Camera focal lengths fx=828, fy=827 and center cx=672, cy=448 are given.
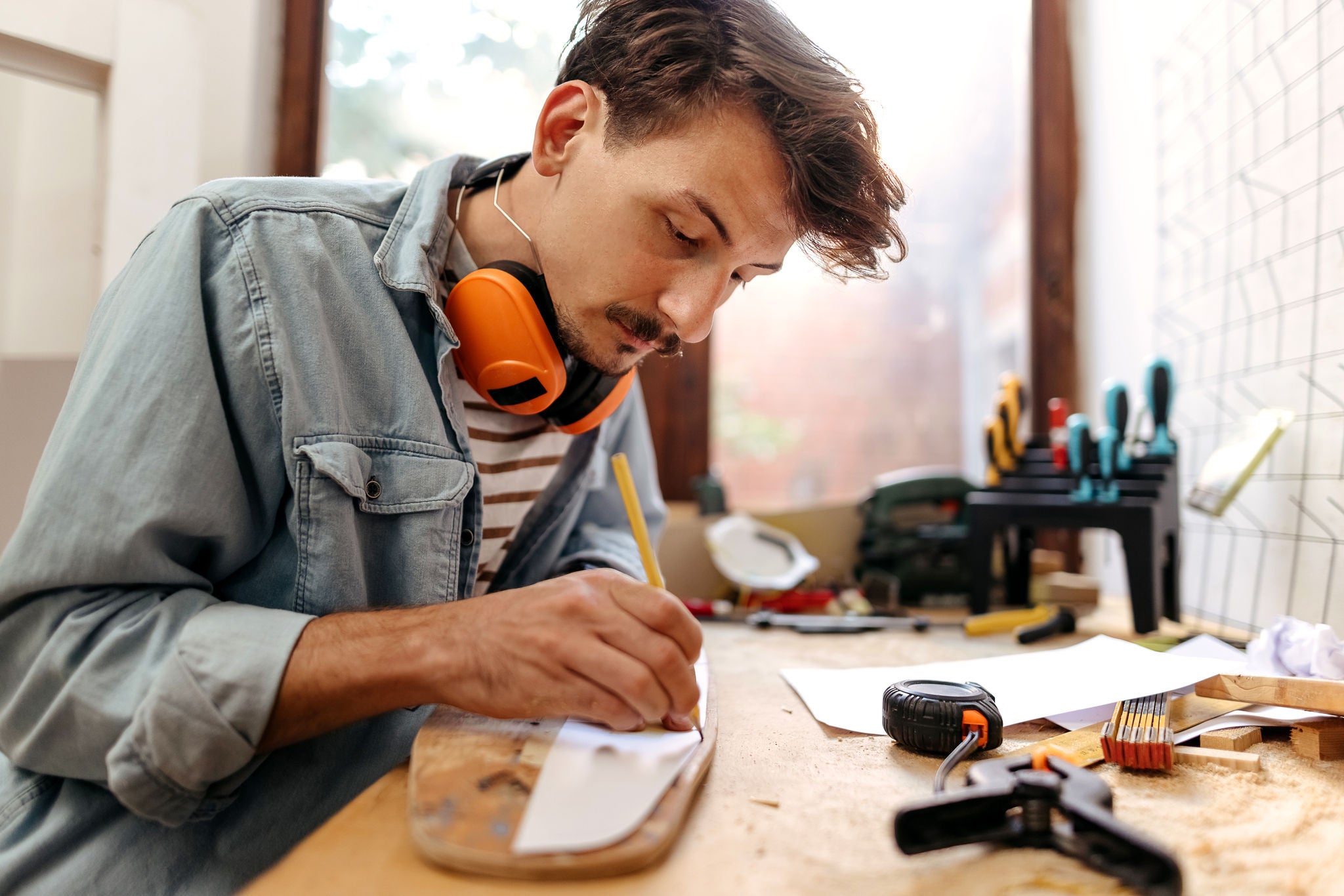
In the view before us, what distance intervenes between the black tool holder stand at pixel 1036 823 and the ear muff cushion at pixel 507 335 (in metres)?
0.57

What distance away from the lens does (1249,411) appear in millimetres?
1204

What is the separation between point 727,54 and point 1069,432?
80cm

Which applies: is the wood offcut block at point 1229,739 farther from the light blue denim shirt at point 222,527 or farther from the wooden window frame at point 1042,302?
the wooden window frame at point 1042,302

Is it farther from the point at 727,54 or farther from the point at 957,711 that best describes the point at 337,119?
the point at 957,711

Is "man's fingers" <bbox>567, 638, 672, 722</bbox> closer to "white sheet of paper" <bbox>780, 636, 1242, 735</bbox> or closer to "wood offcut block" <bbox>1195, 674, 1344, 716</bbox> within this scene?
"white sheet of paper" <bbox>780, 636, 1242, 735</bbox>

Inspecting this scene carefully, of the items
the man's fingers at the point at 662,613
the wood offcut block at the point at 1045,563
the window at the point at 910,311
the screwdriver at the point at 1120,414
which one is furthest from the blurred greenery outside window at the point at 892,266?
the man's fingers at the point at 662,613

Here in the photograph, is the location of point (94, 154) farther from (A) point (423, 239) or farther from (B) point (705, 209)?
(B) point (705, 209)

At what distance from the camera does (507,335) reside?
86 cm

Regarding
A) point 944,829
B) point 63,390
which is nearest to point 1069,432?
point 944,829

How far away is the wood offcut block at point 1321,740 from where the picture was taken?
26.6 inches

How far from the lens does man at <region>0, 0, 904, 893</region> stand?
1.97 feet

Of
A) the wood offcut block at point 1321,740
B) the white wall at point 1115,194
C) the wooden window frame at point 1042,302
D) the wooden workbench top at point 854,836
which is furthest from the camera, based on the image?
the wooden window frame at point 1042,302

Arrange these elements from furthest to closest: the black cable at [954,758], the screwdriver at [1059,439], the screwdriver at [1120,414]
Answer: the screwdriver at [1059,439], the screwdriver at [1120,414], the black cable at [954,758]

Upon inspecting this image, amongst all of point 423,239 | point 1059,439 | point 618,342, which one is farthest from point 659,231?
point 1059,439
